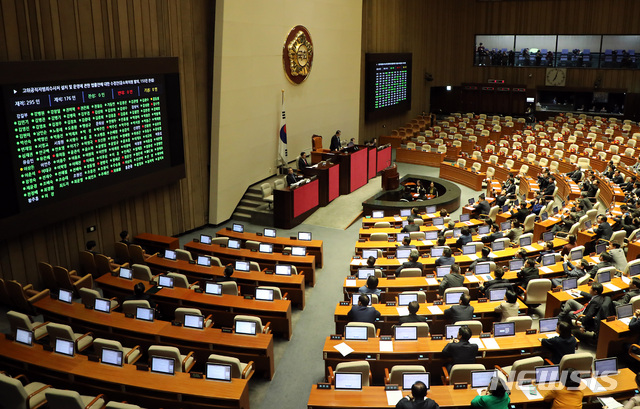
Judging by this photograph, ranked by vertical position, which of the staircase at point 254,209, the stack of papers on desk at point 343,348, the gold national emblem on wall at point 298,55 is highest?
the gold national emblem on wall at point 298,55

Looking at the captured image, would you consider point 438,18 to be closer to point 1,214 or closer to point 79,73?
point 79,73

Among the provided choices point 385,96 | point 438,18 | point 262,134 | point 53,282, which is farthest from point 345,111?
point 53,282

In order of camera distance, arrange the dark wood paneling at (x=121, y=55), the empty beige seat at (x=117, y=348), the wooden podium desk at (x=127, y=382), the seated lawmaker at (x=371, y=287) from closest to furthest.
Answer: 1. the wooden podium desk at (x=127, y=382)
2. the empty beige seat at (x=117, y=348)
3. the seated lawmaker at (x=371, y=287)
4. the dark wood paneling at (x=121, y=55)

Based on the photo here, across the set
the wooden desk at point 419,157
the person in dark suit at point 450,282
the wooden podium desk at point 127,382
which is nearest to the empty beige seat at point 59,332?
the wooden podium desk at point 127,382

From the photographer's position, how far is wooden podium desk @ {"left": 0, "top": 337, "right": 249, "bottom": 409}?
20.8 feet

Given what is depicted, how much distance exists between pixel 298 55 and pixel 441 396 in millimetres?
13629

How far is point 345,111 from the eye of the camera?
70.1 feet

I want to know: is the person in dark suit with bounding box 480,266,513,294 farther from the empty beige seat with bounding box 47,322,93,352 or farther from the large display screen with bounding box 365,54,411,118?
the large display screen with bounding box 365,54,411,118

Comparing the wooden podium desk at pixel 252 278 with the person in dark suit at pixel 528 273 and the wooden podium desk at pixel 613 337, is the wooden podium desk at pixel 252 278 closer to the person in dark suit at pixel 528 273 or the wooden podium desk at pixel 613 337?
the person in dark suit at pixel 528 273

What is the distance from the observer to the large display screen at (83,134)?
9516 millimetres

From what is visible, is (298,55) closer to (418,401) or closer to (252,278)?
(252,278)

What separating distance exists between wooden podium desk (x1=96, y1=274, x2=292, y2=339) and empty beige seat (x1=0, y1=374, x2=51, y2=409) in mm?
2816

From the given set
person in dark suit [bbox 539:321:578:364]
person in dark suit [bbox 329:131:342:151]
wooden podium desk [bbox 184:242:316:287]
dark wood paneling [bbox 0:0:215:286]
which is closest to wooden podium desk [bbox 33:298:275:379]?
dark wood paneling [bbox 0:0:215:286]

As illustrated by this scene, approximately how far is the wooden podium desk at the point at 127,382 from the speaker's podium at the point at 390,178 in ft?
38.4
